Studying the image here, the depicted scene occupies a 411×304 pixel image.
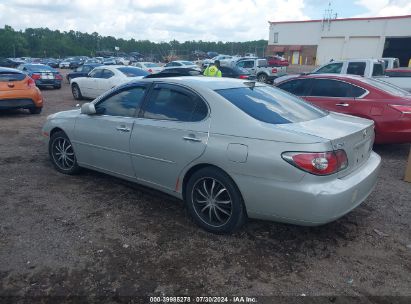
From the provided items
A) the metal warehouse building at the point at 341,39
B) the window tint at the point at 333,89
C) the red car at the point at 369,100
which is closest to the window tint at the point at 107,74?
the red car at the point at 369,100

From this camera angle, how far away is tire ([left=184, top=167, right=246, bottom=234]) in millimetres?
3350

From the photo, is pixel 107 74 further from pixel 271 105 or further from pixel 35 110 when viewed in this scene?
pixel 271 105

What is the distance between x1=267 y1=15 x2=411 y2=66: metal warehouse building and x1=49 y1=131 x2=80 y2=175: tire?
45.7 meters

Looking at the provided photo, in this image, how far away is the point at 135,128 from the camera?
4.11 m

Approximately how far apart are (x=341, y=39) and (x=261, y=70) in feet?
99.4

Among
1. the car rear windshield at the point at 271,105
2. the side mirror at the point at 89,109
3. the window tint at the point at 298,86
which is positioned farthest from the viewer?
the window tint at the point at 298,86

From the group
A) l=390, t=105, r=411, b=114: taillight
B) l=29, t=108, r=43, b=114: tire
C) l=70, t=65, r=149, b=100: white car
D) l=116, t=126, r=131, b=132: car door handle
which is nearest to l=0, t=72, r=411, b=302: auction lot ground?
l=116, t=126, r=131, b=132: car door handle

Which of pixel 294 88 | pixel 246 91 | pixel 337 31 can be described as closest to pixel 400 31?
pixel 337 31

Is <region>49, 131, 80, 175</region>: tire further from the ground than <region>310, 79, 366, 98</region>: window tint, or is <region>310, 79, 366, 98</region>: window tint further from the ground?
<region>310, 79, 366, 98</region>: window tint

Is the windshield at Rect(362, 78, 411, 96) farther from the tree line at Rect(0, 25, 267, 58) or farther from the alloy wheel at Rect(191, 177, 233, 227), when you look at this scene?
the tree line at Rect(0, 25, 267, 58)

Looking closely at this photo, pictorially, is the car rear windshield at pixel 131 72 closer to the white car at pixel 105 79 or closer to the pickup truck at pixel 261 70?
the white car at pixel 105 79

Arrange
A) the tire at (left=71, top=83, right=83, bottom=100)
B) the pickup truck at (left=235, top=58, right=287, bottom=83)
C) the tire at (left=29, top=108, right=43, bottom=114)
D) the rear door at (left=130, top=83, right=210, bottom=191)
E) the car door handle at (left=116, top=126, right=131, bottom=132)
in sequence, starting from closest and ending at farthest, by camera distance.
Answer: the rear door at (left=130, top=83, right=210, bottom=191) < the car door handle at (left=116, top=126, right=131, bottom=132) < the tire at (left=29, top=108, right=43, bottom=114) < the tire at (left=71, top=83, right=83, bottom=100) < the pickup truck at (left=235, top=58, right=287, bottom=83)

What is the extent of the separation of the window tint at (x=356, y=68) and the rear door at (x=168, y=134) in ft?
32.1

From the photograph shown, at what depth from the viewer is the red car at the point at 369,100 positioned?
19.8 ft
